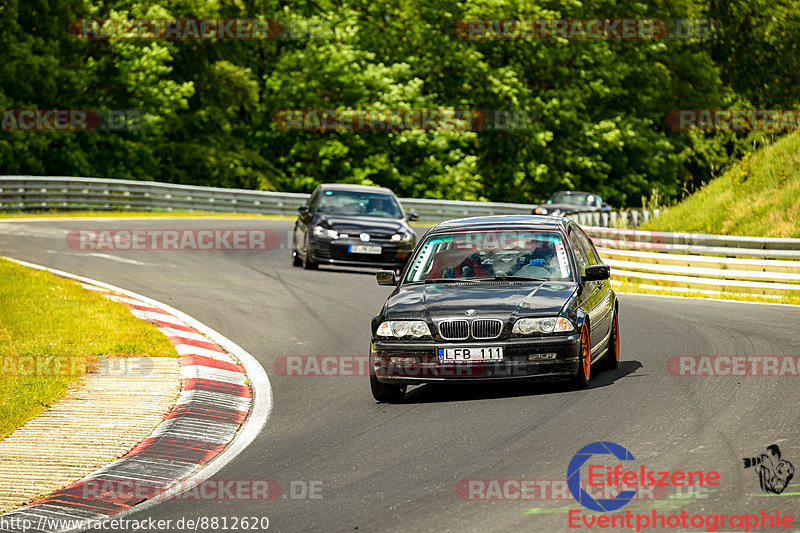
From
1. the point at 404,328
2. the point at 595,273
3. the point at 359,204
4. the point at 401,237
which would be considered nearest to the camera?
the point at 404,328

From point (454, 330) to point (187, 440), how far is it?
7.56ft

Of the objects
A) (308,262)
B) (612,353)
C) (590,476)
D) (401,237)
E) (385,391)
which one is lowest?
(308,262)

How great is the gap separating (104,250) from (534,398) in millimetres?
15325

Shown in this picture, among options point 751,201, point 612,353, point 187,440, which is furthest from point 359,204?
point 187,440

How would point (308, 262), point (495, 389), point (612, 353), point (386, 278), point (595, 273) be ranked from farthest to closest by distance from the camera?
point (308, 262) < point (612, 353) < point (386, 278) < point (595, 273) < point (495, 389)

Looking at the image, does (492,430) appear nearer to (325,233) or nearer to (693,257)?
(693,257)

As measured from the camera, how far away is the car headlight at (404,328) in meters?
9.66

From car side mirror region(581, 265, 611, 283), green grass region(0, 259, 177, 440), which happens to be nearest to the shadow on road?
car side mirror region(581, 265, 611, 283)

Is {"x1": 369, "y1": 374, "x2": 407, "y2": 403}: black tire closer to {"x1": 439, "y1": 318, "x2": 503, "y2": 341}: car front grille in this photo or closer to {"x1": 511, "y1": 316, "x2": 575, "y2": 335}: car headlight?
{"x1": 439, "y1": 318, "x2": 503, "y2": 341}: car front grille

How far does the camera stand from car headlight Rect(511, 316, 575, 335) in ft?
31.2

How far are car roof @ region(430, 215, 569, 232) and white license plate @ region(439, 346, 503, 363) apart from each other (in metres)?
1.85

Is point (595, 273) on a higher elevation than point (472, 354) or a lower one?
higher

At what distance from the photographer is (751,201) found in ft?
83.5

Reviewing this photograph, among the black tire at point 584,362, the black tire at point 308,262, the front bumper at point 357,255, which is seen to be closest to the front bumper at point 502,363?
the black tire at point 584,362
